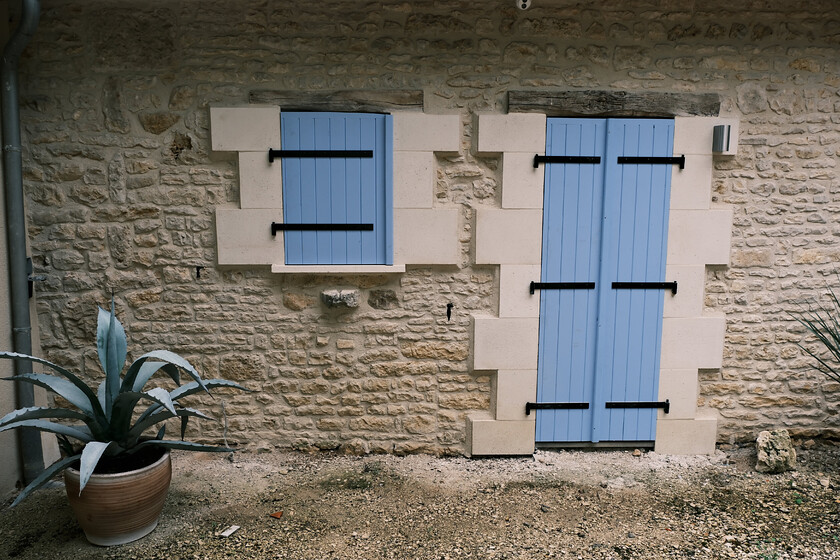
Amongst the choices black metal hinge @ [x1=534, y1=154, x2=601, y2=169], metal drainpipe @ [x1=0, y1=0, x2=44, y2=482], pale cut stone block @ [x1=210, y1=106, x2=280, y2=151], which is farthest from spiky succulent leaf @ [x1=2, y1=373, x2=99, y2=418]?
black metal hinge @ [x1=534, y1=154, x2=601, y2=169]

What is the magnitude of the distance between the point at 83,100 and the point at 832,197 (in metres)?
4.75

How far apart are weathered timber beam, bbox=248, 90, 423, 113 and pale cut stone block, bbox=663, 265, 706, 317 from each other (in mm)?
1971

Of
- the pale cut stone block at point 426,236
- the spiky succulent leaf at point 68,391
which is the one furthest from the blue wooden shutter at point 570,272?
the spiky succulent leaf at point 68,391

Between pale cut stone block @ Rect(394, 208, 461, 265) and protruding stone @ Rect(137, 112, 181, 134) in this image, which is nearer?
protruding stone @ Rect(137, 112, 181, 134)

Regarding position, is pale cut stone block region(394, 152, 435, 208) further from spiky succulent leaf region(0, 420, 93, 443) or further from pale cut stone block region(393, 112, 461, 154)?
spiky succulent leaf region(0, 420, 93, 443)

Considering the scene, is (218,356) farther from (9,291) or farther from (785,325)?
(785,325)

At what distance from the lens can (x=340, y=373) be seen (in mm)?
3969

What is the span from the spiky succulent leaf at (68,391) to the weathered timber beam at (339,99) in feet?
6.24

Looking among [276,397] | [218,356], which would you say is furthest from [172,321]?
[276,397]

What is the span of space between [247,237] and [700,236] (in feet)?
9.45

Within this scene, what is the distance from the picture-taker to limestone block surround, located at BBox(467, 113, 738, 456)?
3.81 m

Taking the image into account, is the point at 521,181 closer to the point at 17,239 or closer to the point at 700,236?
the point at 700,236

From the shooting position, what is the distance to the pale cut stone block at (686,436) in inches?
160

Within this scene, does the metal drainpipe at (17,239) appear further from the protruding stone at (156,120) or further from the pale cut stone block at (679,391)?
the pale cut stone block at (679,391)
